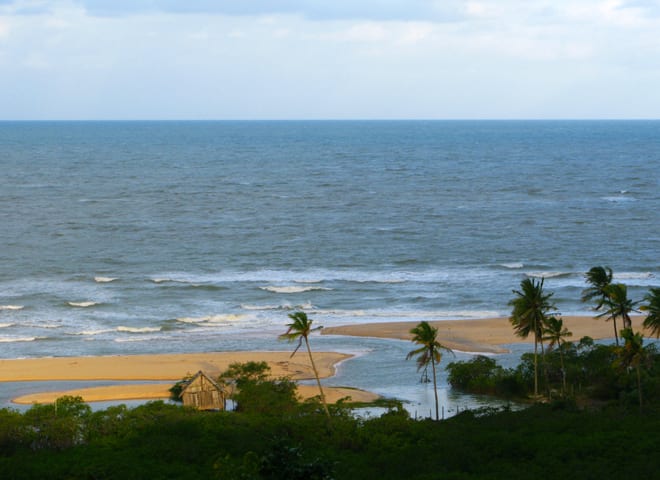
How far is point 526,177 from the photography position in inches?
6457

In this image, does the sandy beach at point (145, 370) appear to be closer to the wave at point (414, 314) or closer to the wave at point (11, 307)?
the wave at point (414, 314)

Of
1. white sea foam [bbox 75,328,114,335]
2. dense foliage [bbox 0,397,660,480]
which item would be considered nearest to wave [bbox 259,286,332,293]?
white sea foam [bbox 75,328,114,335]

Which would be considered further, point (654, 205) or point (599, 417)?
point (654, 205)

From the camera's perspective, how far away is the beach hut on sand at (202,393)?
154ft

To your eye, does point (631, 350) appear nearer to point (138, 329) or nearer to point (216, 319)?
point (216, 319)

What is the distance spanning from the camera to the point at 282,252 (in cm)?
9375

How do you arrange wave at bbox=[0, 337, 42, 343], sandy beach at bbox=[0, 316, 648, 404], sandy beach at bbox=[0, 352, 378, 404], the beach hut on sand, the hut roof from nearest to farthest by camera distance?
the hut roof
the beach hut on sand
sandy beach at bbox=[0, 352, 378, 404]
sandy beach at bbox=[0, 316, 648, 404]
wave at bbox=[0, 337, 42, 343]

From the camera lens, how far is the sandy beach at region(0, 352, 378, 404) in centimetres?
5122

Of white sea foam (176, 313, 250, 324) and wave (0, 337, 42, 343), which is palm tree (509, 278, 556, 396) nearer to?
white sea foam (176, 313, 250, 324)

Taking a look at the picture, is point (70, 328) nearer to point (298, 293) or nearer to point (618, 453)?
point (298, 293)

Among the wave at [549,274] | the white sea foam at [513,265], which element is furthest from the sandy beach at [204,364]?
the white sea foam at [513,265]

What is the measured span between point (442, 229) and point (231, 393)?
202ft

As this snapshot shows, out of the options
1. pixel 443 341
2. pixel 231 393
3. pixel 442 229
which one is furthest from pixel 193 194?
pixel 231 393

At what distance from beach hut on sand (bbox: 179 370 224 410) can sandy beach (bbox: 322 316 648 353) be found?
18600mm
